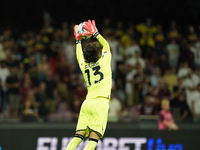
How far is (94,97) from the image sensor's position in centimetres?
723

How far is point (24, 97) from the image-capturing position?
13516 millimetres

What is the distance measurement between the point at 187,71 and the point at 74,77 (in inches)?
156

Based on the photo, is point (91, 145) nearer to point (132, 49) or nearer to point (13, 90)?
point (13, 90)

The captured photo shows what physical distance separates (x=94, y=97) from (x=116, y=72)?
7.80 metres

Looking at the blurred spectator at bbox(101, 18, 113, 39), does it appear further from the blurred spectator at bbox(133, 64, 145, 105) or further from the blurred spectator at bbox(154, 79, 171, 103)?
the blurred spectator at bbox(154, 79, 171, 103)

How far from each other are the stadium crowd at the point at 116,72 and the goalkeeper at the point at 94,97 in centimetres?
455

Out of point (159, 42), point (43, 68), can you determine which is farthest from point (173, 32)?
point (43, 68)

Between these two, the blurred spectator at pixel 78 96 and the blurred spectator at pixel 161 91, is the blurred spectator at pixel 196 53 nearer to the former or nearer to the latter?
the blurred spectator at pixel 161 91

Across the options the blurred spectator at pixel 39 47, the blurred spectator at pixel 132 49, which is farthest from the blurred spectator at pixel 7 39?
the blurred spectator at pixel 132 49

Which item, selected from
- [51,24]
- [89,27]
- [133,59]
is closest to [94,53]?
[89,27]

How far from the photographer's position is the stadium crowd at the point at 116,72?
13.1m

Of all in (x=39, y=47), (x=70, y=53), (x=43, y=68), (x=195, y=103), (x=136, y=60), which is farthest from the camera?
(x=70, y=53)

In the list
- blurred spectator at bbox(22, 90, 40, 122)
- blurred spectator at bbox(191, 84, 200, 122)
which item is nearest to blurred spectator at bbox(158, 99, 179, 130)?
blurred spectator at bbox(191, 84, 200, 122)

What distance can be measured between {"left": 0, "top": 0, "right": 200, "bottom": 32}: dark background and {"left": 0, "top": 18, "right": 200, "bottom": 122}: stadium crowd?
4.09 feet
